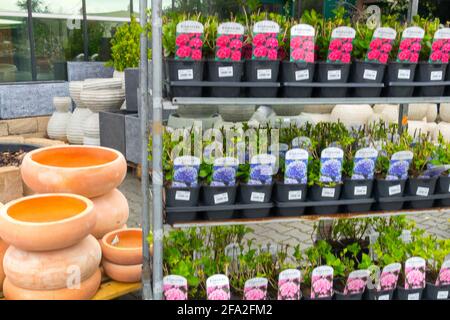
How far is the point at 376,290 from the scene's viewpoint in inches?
90.9

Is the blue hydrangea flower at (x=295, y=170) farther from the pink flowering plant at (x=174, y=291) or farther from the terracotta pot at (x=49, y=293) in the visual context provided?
the terracotta pot at (x=49, y=293)

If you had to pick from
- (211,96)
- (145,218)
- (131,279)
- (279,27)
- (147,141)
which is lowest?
(131,279)

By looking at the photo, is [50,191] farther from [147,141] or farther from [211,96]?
[211,96]

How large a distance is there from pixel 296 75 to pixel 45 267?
4.48ft

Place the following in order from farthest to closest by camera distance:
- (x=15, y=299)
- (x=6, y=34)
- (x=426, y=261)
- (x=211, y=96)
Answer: (x=6, y=34), (x=426, y=261), (x=15, y=299), (x=211, y=96)

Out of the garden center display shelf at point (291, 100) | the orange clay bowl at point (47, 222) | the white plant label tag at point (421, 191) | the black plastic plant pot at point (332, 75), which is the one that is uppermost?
the black plastic plant pot at point (332, 75)

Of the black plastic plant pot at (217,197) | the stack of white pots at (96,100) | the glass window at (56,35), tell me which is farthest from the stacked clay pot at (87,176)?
the glass window at (56,35)

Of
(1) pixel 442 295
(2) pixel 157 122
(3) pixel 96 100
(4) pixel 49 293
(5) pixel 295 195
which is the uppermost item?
(2) pixel 157 122

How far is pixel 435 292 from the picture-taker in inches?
93.2

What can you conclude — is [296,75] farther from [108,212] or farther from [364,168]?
[108,212]

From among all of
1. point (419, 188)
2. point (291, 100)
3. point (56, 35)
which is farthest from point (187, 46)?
point (56, 35)

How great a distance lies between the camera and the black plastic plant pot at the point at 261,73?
1999 millimetres
